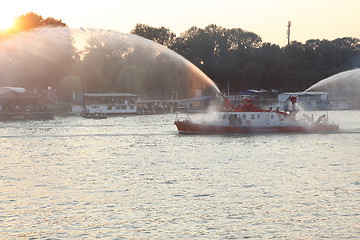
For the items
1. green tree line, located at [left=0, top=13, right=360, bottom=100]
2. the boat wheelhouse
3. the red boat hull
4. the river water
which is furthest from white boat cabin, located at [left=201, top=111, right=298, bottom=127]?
the boat wheelhouse

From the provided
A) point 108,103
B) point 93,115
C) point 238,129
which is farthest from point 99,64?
point 238,129

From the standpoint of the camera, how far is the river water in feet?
103

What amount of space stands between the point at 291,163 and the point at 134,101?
118 metres

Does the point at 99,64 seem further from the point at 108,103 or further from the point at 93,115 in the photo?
the point at 93,115

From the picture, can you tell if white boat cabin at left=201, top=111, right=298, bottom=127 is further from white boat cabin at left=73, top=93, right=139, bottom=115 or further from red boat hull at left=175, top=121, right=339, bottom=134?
white boat cabin at left=73, top=93, right=139, bottom=115

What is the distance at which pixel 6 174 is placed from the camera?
163ft

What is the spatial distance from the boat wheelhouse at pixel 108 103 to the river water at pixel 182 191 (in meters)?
83.2

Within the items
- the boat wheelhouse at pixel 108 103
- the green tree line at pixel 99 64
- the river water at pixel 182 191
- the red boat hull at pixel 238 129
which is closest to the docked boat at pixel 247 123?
the red boat hull at pixel 238 129

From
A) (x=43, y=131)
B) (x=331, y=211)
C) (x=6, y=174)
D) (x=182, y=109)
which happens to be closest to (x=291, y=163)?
(x=331, y=211)

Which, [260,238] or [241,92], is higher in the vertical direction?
[241,92]

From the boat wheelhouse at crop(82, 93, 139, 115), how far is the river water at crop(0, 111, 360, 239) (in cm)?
8322

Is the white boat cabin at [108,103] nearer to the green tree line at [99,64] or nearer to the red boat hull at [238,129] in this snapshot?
the green tree line at [99,64]

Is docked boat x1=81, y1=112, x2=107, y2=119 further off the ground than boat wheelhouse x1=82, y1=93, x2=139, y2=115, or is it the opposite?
boat wheelhouse x1=82, y1=93, x2=139, y2=115

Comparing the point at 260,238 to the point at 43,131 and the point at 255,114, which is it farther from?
the point at 43,131
